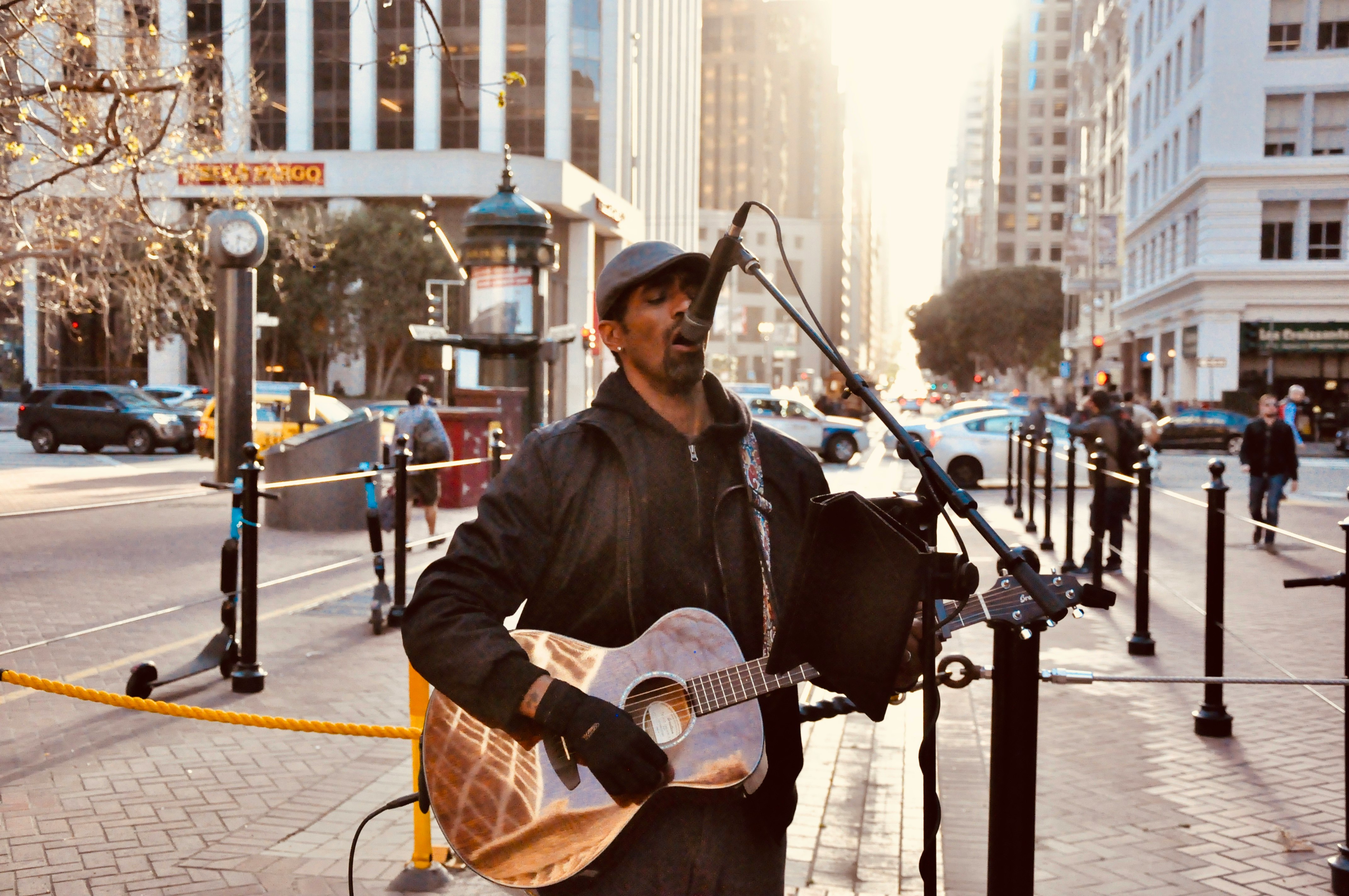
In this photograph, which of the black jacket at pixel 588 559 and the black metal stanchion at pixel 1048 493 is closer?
the black jacket at pixel 588 559

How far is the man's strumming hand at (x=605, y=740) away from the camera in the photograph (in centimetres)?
227

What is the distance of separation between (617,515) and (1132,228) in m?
58.4

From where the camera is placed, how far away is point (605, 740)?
7.48 feet

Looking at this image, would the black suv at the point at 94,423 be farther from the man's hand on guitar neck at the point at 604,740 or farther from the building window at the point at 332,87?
the man's hand on guitar neck at the point at 604,740

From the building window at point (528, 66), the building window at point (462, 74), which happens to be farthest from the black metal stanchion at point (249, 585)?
the building window at point (528, 66)

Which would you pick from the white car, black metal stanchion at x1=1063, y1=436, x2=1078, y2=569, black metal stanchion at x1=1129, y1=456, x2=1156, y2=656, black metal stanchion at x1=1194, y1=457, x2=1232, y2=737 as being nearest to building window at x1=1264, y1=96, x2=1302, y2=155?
the white car

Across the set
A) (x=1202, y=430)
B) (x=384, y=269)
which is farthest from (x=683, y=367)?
(x=384, y=269)

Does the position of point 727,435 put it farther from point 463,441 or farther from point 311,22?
point 311,22

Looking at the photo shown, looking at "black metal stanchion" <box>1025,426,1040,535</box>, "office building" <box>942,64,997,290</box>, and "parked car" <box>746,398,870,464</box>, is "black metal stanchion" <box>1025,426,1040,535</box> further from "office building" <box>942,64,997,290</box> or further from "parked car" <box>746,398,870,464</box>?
"office building" <box>942,64,997,290</box>

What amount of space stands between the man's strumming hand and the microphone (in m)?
0.74

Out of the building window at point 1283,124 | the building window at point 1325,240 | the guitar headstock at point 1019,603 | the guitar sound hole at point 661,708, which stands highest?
the building window at point 1283,124

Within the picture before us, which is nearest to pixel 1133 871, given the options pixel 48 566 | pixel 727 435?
pixel 727 435

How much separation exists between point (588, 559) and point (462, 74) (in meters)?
50.4

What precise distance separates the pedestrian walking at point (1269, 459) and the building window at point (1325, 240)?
97.3 feet
